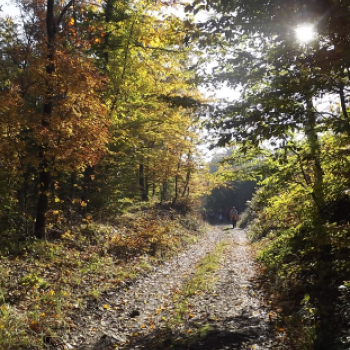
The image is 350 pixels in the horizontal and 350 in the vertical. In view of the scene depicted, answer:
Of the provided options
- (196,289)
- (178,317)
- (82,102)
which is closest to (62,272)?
(178,317)

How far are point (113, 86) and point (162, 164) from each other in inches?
316

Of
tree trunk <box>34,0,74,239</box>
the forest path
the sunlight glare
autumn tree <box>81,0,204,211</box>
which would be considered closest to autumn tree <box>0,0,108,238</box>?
tree trunk <box>34,0,74,239</box>

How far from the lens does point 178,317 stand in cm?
639

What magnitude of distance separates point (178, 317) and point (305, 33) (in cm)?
572

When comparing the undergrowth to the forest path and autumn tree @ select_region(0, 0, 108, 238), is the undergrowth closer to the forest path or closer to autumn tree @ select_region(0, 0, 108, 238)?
the forest path

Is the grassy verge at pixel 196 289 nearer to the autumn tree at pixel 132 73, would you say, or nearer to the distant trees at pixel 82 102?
the distant trees at pixel 82 102

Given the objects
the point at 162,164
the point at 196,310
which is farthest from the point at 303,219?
the point at 162,164

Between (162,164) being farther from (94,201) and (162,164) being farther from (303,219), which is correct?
(303,219)

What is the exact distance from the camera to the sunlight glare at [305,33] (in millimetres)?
4328

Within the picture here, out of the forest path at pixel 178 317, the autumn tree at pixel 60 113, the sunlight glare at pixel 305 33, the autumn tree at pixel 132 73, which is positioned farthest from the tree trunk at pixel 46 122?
the sunlight glare at pixel 305 33

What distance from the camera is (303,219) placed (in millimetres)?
6312

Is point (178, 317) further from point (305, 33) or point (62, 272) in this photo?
point (305, 33)

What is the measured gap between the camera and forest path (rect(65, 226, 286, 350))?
5.27 meters

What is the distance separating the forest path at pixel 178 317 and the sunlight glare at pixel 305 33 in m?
4.80
